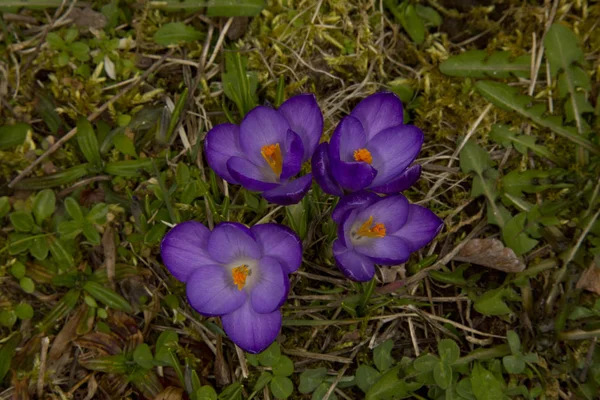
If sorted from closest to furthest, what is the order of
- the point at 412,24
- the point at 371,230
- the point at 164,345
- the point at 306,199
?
the point at 371,230 → the point at 306,199 → the point at 164,345 → the point at 412,24

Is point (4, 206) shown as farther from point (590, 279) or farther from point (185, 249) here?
point (590, 279)

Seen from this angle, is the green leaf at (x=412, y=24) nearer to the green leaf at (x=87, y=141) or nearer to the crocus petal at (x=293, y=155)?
the crocus petal at (x=293, y=155)

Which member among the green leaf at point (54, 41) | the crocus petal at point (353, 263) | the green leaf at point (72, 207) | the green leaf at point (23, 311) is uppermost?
the green leaf at point (54, 41)

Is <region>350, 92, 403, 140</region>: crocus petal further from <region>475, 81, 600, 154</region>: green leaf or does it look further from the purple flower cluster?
<region>475, 81, 600, 154</region>: green leaf

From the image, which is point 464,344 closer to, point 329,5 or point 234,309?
point 234,309

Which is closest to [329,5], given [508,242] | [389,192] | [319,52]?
[319,52]

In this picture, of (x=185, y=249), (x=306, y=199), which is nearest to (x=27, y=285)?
(x=185, y=249)

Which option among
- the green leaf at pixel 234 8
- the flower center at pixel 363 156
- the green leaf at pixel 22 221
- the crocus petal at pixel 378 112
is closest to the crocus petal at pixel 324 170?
the flower center at pixel 363 156

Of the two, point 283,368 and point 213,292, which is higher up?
point 213,292
